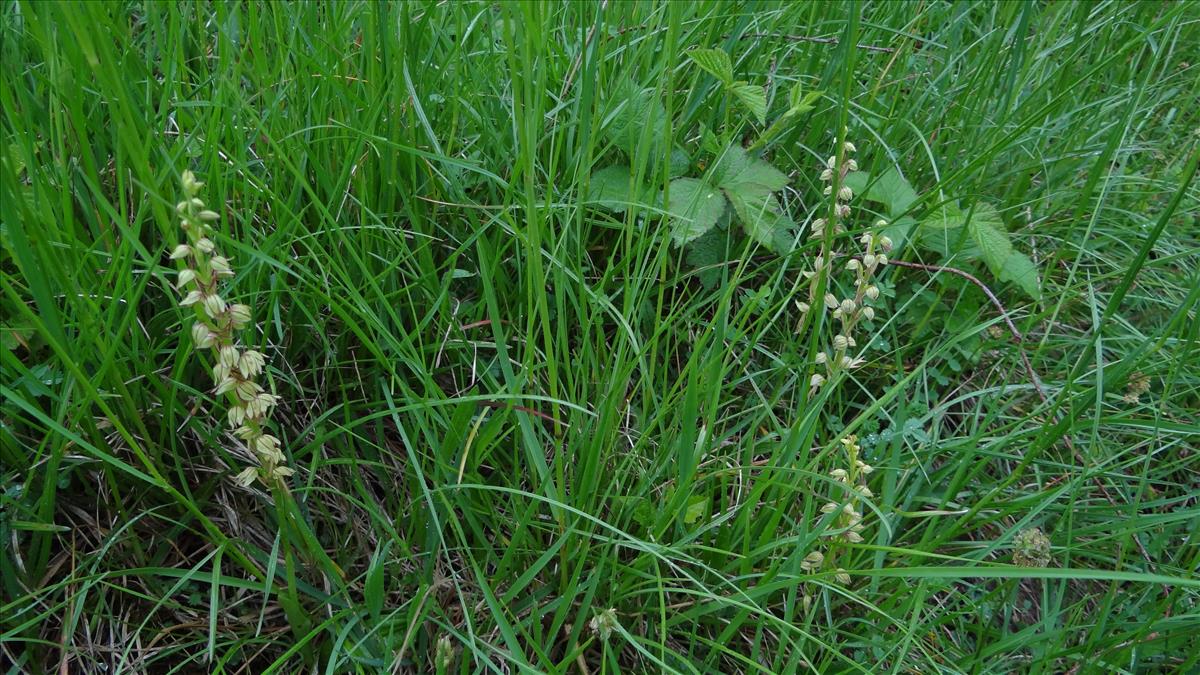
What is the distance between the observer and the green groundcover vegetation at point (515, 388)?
1.40 meters

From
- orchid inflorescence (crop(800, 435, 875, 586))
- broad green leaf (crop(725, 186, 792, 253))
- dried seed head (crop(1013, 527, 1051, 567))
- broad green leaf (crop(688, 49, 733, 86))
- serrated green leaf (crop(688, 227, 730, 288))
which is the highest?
broad green leaf (crop(688, 49, 733, 86))

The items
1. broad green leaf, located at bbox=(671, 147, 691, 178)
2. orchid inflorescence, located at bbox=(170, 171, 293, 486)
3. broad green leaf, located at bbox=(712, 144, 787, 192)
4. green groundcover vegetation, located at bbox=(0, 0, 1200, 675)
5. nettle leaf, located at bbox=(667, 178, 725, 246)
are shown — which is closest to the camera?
orchid inflorescence, located at bbox=(170, 171, 293, 486)

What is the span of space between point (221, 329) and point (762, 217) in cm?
113

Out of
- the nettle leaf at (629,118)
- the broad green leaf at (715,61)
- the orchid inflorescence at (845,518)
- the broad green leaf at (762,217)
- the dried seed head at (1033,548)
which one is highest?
the broad green leaf at (715,61)

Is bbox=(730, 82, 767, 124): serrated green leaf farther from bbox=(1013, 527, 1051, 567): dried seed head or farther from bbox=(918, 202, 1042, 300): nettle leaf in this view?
bbox=(1013, 527, 1051, 567): dried seed head

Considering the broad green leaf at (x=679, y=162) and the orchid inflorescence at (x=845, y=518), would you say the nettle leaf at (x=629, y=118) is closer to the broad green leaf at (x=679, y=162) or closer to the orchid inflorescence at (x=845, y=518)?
the broad green leaf at (x=679, y=162)

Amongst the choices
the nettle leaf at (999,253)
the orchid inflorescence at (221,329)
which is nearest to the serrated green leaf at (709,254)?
the nettle leaf at (999,253)

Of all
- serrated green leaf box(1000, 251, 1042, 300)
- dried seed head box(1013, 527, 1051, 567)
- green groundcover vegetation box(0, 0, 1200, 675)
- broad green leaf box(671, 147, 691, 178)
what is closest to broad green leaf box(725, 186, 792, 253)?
green groundcover vegetation box(0, 0, 1200, 675)

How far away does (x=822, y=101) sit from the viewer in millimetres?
2182

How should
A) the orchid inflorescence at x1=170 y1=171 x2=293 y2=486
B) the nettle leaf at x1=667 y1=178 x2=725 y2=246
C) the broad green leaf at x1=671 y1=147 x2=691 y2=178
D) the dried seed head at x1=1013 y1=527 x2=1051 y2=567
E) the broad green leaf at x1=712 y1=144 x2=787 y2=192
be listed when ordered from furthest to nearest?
the broad green leaf at x1=671 y1=147 x2=691 y2=178 < the broad green leaf at x1=712 y1=144 x2=787 y2=192 < the nettle leaf at x1=667 y1=178 x2=725 y2=246 < the dried seed head at x1=1013 y1=527 x2=1051 y2=567 < the orchid inflorescence at x1=170 y1=171 x2=293 y2=486

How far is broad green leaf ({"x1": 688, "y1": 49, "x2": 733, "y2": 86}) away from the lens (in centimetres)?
182

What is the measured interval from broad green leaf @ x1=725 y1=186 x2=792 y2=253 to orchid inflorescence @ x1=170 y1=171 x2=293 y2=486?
983 mm

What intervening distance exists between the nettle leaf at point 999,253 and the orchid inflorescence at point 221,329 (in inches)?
56.4

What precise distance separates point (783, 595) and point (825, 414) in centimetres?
43
